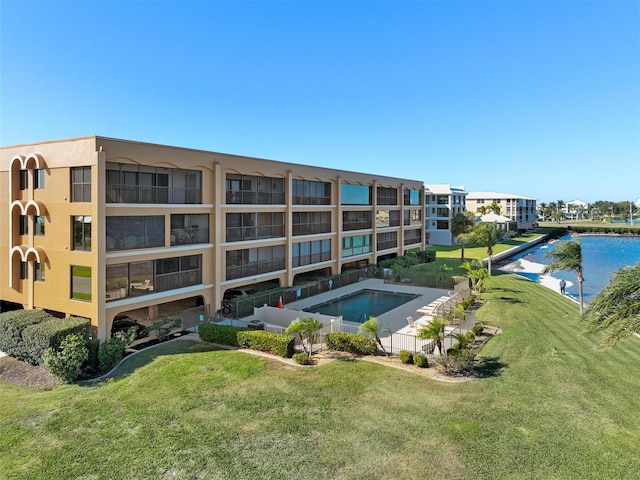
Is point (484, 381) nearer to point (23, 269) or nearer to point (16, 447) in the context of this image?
point (16, 447)

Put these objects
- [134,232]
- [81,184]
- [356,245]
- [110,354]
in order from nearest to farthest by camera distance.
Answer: [110,354] < [81,184] < [134,232] < [356,245]

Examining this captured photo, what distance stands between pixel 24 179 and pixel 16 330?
28.1 ft

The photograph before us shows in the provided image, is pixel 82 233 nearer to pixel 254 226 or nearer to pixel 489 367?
pixel 254 226

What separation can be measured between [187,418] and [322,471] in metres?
4.94

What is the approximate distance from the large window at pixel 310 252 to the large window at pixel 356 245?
2760mm

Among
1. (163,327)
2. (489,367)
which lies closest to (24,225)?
(163,327)

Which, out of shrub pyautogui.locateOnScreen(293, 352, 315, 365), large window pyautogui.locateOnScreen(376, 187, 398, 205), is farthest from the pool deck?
large window pyautogui.locateOnScreen(376, 187, 398, 205)

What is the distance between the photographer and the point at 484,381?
51.5 feet

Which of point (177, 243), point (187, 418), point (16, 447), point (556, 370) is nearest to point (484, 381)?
point (556, 370)

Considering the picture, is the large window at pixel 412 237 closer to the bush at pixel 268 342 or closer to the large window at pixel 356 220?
the large window at pixel 356 220

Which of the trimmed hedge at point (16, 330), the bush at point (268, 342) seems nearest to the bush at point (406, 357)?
the bush at point (268, 342)

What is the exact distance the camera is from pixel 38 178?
22.8 m

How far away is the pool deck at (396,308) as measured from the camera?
26.0m

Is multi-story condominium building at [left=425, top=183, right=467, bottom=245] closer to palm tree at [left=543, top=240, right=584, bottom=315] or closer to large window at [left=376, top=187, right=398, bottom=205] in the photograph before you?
large window at [left=376, top=187, right=398, bottom=205]
